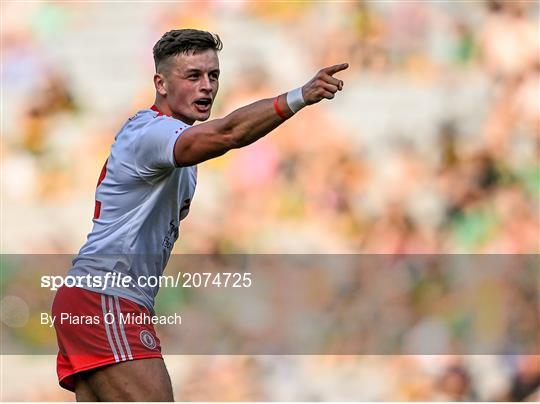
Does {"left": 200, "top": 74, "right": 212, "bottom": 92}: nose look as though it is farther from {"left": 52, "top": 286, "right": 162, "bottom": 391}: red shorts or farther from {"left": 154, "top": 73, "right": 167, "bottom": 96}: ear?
{"left": 52, "top": 286, "right": 162, "bottom": 391}: red shorts

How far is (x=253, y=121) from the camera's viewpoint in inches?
141

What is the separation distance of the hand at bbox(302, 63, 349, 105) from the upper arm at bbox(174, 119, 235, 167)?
0.31 meters

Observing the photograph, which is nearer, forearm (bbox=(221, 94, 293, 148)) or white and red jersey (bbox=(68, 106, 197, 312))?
forearm (bbox=(221, 94, 293, 148))

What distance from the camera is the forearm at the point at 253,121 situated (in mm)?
3564

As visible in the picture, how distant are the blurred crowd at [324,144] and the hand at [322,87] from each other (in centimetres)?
374

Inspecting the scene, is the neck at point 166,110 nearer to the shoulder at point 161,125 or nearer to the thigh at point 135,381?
the shoulder at point 161,125

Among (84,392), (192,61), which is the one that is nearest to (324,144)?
(192,61)

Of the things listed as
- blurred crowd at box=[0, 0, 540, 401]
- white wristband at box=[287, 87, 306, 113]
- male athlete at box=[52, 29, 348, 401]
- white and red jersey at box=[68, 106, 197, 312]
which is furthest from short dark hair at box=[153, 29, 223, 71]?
blurred crowd at box=[0, 0, 540, 401]

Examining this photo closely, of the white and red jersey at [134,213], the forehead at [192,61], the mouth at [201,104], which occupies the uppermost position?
the forehead at [192,61]

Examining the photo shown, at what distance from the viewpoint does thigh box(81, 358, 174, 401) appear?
3729mm

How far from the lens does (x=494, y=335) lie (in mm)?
7133

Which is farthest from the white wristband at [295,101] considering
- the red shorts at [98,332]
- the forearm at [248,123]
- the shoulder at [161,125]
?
the red shorts at [98,332]

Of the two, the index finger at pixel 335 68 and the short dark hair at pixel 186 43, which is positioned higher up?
the short dark hair at pixel 186 43

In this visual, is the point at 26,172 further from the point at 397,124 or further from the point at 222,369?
the point at 397,124
